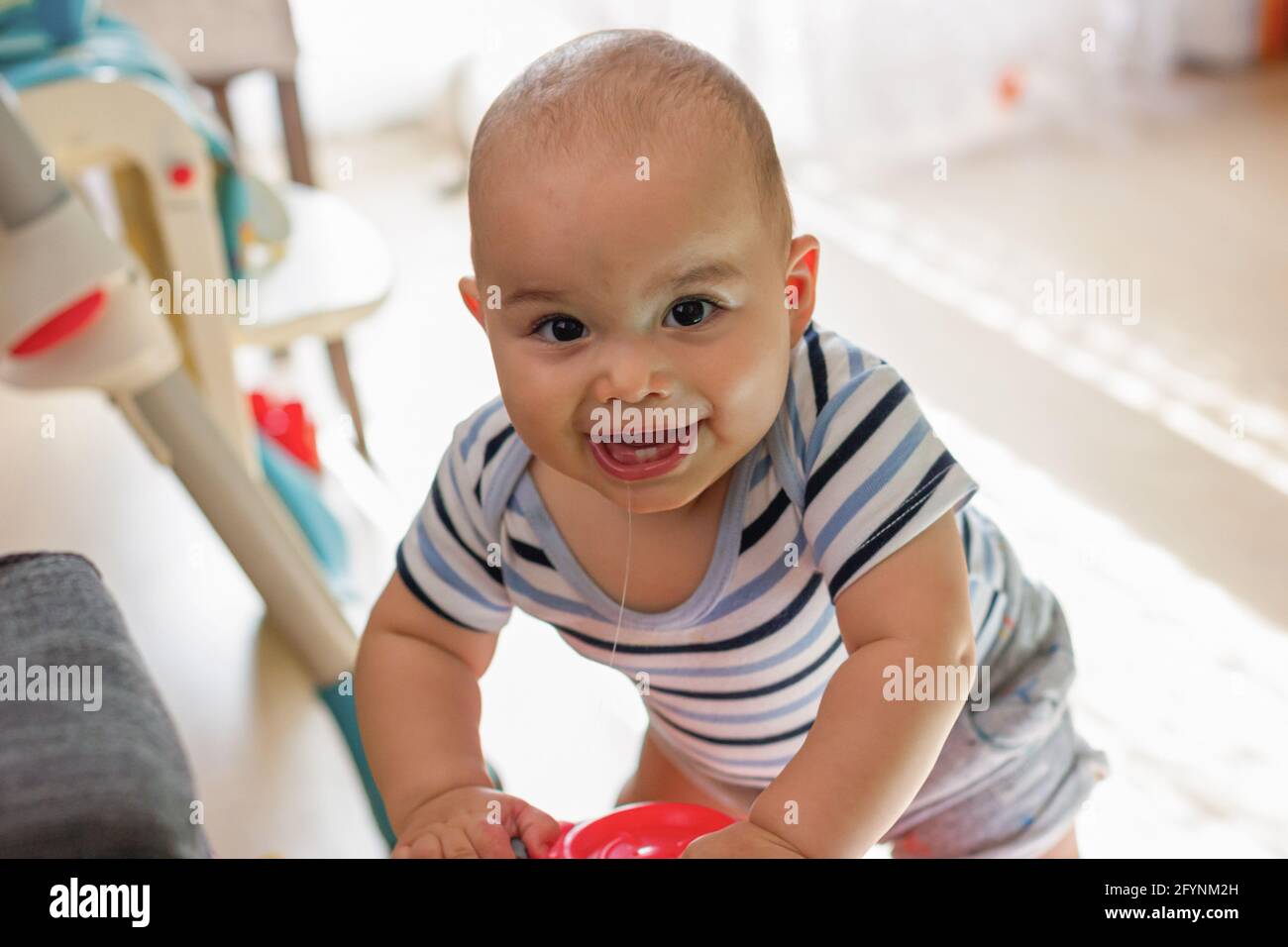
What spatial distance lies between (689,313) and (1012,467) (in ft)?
4.48

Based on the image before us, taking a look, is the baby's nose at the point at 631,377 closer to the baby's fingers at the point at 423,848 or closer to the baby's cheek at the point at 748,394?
the baby's cheek at the point at 748,394

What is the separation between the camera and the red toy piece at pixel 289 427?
6.33 ft

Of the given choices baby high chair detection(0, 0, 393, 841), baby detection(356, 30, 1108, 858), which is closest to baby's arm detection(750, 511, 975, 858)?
baby detection(356, 30, 1108, 858)

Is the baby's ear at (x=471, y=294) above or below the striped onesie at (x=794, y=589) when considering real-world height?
above

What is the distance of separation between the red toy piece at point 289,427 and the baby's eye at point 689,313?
1.42 m

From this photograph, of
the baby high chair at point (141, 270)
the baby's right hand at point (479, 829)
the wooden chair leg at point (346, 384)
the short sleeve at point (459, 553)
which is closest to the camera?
the baby's right hand at point (479, 829)

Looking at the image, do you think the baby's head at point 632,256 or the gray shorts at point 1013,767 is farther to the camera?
the gray shorts at point 1013,767

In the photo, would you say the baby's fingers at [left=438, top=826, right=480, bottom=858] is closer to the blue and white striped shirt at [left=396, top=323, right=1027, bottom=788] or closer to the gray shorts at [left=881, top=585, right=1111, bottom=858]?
the blue and white striped shirt at [left=396, top=323, right=1027, bottom=788]

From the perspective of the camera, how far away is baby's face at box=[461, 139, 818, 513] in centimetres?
56

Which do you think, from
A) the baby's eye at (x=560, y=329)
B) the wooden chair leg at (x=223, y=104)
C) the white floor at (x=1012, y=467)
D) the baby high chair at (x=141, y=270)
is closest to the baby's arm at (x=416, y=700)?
the baby's eye at (x=560, y=329)

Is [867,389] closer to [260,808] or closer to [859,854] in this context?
[859,854]

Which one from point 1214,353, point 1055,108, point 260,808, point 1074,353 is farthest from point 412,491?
point 1055,108

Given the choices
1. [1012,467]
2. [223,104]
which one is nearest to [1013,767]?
[1012,467]

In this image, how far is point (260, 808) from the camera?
1.43 meters
